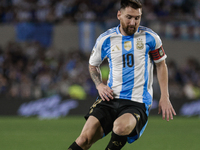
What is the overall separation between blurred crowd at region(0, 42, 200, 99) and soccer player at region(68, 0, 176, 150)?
24.0 feet

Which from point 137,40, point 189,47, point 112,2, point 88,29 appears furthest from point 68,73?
point 137,40

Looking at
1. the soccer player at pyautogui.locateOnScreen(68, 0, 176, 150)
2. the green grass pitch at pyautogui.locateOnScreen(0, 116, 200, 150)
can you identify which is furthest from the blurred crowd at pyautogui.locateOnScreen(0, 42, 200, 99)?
the soccer player at pyautogui.locateOnScreen(68, 0, 176, 150)

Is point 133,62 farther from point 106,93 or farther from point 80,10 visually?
point 80,10

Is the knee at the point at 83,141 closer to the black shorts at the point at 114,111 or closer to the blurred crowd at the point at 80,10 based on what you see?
the black shorts at the point at 114,111

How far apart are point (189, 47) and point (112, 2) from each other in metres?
3.66

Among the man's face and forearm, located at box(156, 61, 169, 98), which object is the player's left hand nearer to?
forearm, located at box(156, 61, 169, 98)

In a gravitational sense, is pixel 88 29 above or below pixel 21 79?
above

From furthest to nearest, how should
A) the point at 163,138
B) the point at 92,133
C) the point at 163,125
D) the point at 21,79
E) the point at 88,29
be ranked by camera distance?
the point at 88,29 < the point at 21,79 < the point at 163,125 < the point at 163,138 < the point at 92,133

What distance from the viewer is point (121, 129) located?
3729 mm

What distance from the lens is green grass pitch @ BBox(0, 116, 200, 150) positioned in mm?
6422

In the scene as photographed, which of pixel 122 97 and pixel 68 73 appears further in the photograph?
pixel 68 73

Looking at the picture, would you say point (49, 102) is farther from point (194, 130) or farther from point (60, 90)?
point (194, 130)

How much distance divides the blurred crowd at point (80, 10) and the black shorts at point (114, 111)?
33.0 feet

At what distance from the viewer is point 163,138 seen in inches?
293
